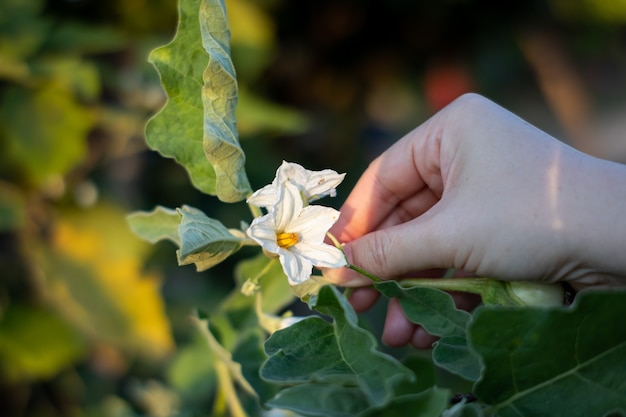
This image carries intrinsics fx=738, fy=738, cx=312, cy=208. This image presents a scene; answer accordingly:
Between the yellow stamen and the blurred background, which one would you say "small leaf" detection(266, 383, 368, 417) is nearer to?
the yellow stamen

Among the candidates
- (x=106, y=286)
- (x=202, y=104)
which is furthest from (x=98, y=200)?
(x=202, y=104)

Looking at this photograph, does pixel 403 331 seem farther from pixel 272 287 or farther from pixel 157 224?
pixel 157 224

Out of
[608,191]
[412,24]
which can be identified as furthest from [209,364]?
[412,24]

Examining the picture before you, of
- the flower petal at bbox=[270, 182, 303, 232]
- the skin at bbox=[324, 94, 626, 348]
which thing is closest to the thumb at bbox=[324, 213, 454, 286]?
the skin at bbox=[324, 94, 626, 348]

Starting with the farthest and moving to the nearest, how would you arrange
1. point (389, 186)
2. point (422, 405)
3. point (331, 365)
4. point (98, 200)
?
1. point (98, 200)
2. point (389, 186)
3. point (331, 365)
4. point (422, 405)

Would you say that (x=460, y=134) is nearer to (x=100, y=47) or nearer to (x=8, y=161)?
(x=100, y=47)

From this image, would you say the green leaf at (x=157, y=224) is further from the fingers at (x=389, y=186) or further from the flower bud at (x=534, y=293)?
the flower bud at (x=534, y=293)
